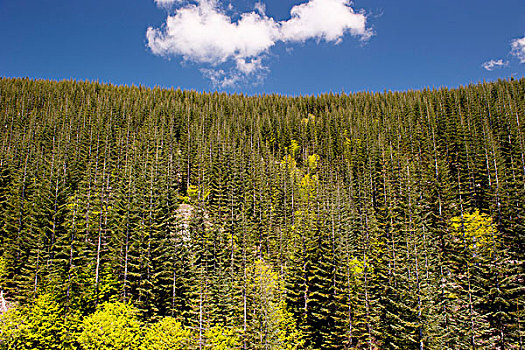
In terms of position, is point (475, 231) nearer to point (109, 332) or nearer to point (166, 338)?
point (166, 338)

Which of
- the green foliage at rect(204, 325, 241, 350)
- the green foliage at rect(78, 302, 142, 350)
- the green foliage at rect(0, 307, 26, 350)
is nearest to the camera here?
the green foliage at rect(78, 302, 142, 350)

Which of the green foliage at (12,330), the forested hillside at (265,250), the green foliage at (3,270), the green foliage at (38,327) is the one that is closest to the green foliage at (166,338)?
the forested hillside at (265,250)

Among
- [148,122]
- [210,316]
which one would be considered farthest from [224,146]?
[210,316]

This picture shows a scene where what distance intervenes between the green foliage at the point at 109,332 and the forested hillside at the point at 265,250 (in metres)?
0.45

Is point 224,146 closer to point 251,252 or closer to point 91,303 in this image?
point 251,252

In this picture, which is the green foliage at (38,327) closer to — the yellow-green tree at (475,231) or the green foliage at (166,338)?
the green foliage at (166,338)

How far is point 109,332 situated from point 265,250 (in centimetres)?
2932

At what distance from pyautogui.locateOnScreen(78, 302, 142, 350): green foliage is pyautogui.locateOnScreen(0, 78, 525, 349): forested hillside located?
1.48 feet

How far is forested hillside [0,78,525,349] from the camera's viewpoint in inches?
1105

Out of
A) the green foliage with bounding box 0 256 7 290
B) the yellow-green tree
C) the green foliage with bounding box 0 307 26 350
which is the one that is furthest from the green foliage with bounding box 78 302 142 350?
the yellow-green tree

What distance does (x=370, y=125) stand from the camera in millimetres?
89625

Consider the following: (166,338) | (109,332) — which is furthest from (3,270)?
(166,338)

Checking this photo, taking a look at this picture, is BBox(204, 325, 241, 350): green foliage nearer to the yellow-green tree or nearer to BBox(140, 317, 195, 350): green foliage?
BBox(140, 317, 195, 350): green foliage

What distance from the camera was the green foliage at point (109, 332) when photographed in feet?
85.9
